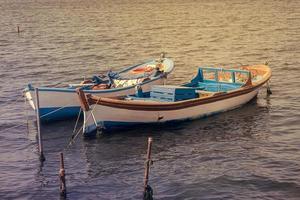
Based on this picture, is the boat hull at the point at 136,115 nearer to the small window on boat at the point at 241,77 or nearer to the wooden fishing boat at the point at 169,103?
the wooden fishing boat at the point at 169,103

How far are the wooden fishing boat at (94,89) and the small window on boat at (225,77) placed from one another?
141 inches

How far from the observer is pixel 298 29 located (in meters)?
74.1

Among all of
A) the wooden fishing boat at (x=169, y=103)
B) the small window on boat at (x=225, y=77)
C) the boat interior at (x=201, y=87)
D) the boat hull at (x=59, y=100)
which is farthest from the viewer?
the small window on boat at (x=225, y=77)

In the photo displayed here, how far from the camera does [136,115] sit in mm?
28906

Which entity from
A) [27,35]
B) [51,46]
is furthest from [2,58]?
[27,35]

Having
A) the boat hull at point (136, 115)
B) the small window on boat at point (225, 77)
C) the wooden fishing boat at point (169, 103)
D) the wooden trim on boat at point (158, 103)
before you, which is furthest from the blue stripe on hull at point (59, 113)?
the small window on boat at point (225, 77)

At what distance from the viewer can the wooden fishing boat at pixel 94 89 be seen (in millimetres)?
30266

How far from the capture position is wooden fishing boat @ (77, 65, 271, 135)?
27.9 meters

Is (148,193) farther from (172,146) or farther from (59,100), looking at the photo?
(59,100)

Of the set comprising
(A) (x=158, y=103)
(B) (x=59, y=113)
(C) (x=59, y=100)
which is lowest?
(B) (x=59, y=113)

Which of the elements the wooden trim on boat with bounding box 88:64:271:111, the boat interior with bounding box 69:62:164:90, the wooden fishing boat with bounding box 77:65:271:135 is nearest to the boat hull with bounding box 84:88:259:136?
the wooden fishing boat with bounding box 77:65:271:135

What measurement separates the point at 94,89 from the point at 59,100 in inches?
101

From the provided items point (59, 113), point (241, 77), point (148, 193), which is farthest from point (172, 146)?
point (241, 77)

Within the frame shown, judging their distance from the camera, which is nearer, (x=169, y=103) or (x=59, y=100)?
(x=169, y=103)
